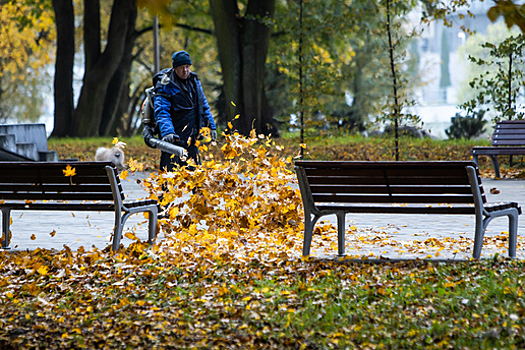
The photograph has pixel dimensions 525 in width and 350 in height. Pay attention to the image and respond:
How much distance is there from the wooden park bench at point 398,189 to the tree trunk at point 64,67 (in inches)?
850

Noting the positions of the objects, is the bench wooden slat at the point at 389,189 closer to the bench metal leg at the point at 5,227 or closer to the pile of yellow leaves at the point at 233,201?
the pile of yellow leaves at the point at 233,201

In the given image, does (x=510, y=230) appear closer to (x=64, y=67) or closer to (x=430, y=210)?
(x=430, y=210)

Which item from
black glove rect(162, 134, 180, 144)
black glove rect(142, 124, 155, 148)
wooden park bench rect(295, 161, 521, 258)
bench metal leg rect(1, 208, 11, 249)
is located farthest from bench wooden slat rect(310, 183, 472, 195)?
bench metal leg rect(1, 208, 11, 249)

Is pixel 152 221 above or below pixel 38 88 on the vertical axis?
below

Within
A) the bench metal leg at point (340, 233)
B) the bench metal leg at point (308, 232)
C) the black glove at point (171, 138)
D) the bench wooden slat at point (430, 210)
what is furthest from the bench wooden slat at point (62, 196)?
the bench wooden slat at point (430, 210)

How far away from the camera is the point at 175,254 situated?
19.0 feet

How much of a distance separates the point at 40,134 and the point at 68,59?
31.9 feet

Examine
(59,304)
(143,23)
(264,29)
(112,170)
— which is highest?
(143,23)

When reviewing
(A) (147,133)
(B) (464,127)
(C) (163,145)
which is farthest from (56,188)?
(B) (464,127)

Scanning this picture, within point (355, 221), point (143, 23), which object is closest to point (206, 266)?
point (355, 221)

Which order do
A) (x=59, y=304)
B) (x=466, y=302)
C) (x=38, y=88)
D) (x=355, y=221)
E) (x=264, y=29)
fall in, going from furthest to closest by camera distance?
1. (x=38, y=88)
2. (x=264, y=29)
3. (x=355, y=221)
4. (x=59, y=304)
5. (x=466, y=302)

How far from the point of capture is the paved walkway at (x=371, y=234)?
19.6 feet

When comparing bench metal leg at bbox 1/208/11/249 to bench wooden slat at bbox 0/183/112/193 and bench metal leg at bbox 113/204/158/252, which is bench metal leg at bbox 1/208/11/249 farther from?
bench metal leg at bbox 113/204/158/252

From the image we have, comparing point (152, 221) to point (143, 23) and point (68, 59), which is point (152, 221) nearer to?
point (68, 59)
